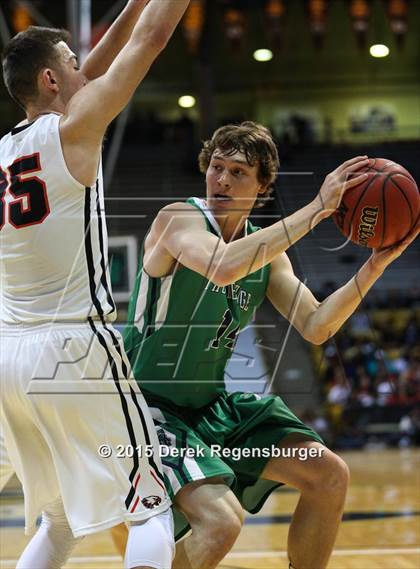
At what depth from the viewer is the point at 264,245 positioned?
3.01 m

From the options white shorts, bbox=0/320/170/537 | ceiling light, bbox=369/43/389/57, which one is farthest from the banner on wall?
white shorts, bbox=0/320/170/537

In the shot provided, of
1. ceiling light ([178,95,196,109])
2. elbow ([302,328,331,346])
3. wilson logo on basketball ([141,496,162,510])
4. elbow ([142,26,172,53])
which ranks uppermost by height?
elbow ([142,26,172,53])

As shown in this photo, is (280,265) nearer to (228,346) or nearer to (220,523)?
(228,346)

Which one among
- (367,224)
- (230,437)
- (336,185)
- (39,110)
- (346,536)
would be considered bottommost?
(346,536)

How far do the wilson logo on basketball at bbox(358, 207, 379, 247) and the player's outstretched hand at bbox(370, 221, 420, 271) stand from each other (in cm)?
9

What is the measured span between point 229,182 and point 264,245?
2.13 ft

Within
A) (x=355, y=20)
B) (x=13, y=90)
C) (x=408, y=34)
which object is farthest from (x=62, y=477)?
(x=408, y=34)

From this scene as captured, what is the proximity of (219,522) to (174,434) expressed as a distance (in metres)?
0.38

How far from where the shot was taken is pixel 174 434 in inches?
133

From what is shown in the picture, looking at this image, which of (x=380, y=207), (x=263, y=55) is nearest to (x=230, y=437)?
(x=380, y=207)

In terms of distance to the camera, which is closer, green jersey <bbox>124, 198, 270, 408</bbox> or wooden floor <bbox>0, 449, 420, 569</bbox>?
green jersey <bbox>124, 198, 270, 408</bbox>

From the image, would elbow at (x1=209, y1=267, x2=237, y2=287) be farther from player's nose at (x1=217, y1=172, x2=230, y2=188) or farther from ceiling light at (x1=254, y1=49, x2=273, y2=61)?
ceiling light at (x1=254, y1=49, x2=273, y2=61)

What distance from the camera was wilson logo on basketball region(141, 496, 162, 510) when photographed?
2.86m

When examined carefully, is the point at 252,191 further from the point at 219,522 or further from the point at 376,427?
the point at 376,427
